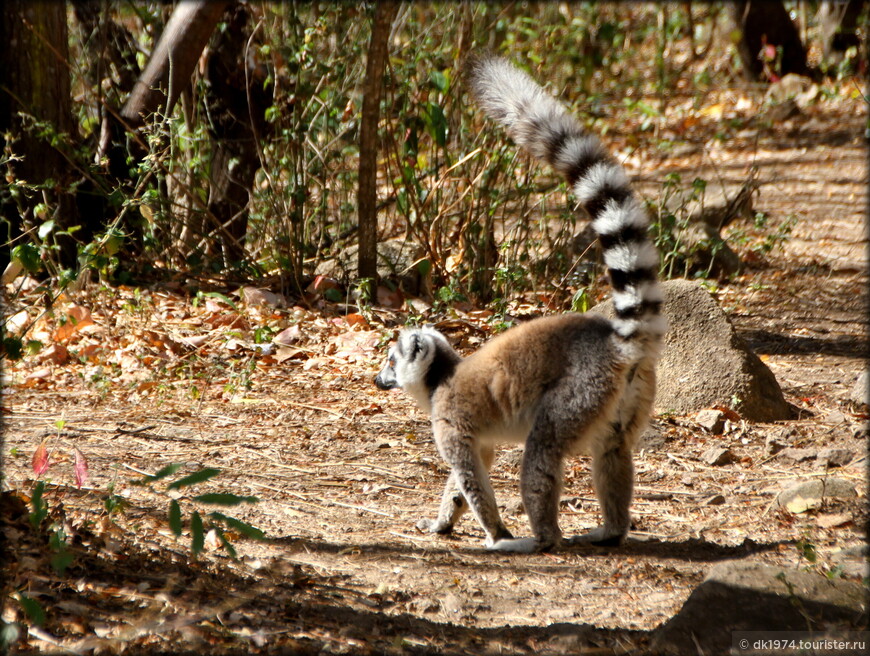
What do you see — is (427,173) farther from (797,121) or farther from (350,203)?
(797,121)

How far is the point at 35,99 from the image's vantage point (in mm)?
6906

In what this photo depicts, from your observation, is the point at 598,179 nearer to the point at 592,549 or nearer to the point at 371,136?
the point at 592,549

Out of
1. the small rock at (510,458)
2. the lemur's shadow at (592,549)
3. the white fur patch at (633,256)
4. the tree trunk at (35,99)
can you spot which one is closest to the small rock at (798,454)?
the lemur's shadow at (592,549)

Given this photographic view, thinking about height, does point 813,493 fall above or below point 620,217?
below

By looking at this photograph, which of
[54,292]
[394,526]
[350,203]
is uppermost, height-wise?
[350,203]

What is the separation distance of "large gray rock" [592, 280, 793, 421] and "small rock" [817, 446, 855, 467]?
62 centimetres

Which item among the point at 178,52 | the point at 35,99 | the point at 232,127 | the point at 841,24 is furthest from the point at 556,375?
the point at 841,24

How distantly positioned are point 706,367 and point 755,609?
284 cm

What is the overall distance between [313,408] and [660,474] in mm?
2184

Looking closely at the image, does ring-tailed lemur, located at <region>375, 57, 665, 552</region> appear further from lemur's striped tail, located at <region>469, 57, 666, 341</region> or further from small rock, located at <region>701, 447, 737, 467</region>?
small rock, located at <region>701, 447, 737, 467</region>

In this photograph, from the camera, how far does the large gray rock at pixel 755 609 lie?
9.13 feet

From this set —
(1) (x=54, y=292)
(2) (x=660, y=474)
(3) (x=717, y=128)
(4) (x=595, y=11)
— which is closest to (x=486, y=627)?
(2) (x=660, y=474)

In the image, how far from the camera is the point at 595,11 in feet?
45.7

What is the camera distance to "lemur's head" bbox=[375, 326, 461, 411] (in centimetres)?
431
